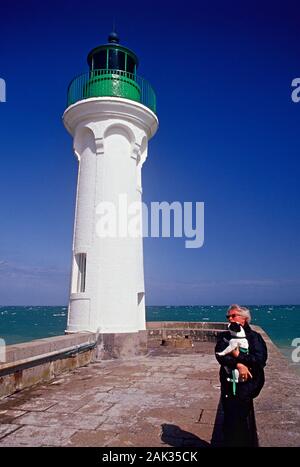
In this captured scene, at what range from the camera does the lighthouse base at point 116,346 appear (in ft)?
31.8

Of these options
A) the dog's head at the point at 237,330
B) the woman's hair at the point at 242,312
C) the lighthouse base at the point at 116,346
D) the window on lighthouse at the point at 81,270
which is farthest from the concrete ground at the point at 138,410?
the window on lighthouse at the point at 81,270

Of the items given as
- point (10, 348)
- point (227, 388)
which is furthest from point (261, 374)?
point (10, 348)

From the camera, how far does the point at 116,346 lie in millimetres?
9750

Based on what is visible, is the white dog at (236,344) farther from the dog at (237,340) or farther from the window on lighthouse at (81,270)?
the window on lighthouse at (81,270)

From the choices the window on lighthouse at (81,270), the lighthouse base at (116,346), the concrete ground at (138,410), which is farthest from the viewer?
the window on lighthouse at (81,270)

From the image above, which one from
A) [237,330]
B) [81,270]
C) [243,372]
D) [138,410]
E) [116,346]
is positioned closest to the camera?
[243,372]

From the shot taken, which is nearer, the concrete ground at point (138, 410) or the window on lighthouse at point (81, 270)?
the concrete ground at point (138, 410)

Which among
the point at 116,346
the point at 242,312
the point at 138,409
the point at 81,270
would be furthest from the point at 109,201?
the point at 242,312

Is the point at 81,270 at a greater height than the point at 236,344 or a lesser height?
greater

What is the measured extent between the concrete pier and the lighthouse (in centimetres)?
170

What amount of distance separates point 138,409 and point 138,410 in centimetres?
5

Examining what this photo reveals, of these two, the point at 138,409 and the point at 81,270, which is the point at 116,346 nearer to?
the point at 81,270

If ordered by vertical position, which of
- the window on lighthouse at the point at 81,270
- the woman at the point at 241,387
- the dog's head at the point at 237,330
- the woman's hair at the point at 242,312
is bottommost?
the woman at the point at 241,387

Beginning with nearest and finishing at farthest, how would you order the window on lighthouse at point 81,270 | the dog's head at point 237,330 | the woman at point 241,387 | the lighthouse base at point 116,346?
the woman at point 241,387, the dog's head at point 237,330, the lighthouse base at point 116,346, the window on lighthouse at point 81,270
